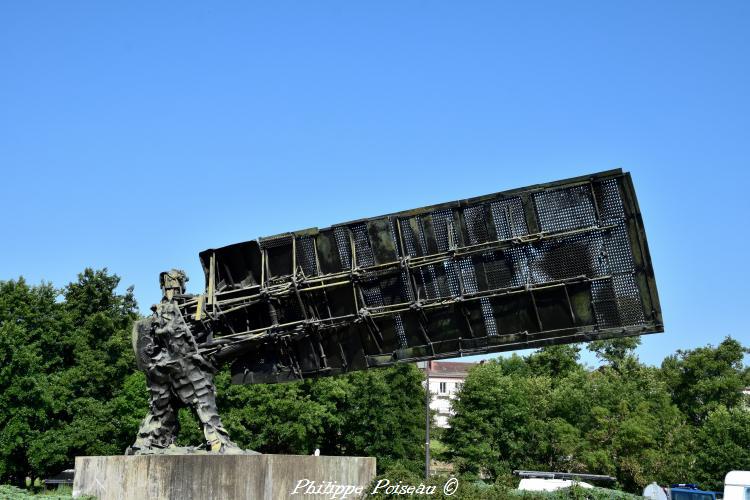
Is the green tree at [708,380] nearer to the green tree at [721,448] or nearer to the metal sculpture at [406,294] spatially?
the green tree at [721,448]

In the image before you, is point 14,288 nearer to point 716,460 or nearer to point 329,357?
point 329,357

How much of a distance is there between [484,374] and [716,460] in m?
16.8

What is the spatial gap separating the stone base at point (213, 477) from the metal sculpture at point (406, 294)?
1088 millimetres

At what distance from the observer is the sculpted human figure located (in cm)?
1798

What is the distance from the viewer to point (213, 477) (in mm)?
16203

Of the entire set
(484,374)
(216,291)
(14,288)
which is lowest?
(216,291)

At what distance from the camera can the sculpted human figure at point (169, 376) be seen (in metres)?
18.0

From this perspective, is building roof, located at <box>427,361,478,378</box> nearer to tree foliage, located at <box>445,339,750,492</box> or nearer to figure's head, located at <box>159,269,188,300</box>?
tree foliage, located at <box>445,339,750,492</box>

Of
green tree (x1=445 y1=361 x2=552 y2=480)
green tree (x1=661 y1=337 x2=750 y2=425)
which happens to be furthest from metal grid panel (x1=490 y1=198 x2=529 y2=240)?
green tree (x1=661 y1=337 x2=750 y2=425)

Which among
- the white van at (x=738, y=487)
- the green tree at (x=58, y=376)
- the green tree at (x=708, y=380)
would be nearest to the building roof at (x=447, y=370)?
the green tree at (x=708, y=380)

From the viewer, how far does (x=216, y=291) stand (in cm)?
1923

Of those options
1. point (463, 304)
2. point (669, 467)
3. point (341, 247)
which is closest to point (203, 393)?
point (341, 247)

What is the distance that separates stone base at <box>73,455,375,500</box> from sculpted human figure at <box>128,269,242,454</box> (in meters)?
1.13

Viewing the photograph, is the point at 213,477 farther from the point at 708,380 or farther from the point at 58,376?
the point at 708,380
